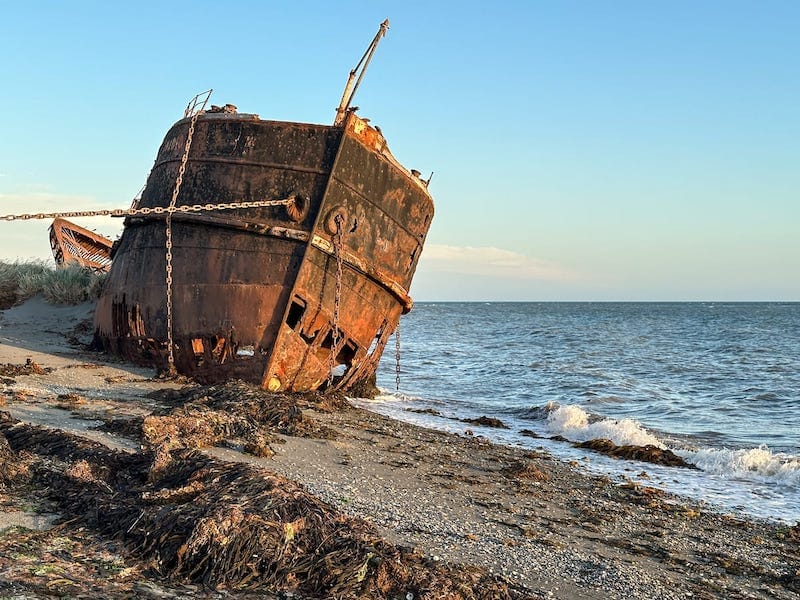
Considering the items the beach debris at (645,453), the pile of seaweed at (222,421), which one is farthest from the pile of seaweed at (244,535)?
the beach debris at (645,453)

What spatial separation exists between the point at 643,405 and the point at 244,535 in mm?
12160

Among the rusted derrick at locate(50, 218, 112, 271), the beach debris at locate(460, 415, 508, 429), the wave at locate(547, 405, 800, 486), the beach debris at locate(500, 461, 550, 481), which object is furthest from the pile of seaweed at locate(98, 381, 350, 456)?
the rusted derrick at locate(50, 218, 112, 271)

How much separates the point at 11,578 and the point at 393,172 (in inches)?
280

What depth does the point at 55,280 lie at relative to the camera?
55.0 ft

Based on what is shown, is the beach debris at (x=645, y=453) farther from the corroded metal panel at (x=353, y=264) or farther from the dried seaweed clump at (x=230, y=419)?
the dried seaweed clump at (x=230, y=419)

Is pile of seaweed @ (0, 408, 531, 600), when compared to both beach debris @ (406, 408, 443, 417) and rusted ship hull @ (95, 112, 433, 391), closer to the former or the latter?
rusted ship hull @ (95, 112, 433, 391)

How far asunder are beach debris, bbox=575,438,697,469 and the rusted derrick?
51.1ft

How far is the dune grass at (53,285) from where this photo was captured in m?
16.1

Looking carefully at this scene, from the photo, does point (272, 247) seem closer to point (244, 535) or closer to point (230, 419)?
point (230, 419)

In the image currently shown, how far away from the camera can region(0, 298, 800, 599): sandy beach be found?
3.33 meters

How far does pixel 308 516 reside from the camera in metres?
3.78

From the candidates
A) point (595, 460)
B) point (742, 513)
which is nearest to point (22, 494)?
point (742, 513)

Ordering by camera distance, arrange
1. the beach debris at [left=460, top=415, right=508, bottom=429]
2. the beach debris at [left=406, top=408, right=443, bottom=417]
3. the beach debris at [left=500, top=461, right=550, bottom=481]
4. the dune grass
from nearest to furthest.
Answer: the beach debris at [left=500, top=461, right=550, bottom=481] < the beach debris at [left=460, top=415, right=508, bottom=429] < the beach debris at [left=406, top=408, right=443, bottom=417] < the dune grass

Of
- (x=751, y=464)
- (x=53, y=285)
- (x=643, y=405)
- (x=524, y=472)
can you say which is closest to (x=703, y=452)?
(x=751, y=464)
